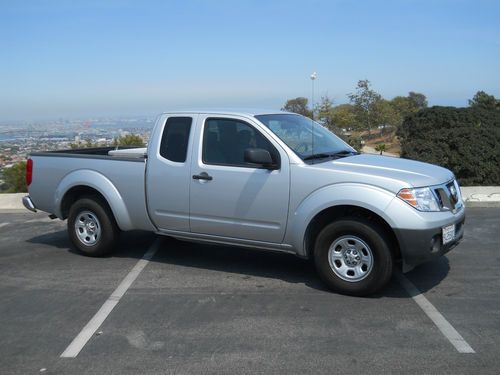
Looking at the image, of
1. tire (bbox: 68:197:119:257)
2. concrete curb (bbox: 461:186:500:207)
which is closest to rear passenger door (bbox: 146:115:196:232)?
tire (bbox: 68:197:119:257)

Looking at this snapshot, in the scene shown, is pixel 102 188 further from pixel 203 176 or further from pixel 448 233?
pixel 448 233

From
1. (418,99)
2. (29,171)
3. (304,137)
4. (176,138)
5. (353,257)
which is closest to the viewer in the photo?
(353,257)

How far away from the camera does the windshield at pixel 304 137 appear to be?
5.82 m

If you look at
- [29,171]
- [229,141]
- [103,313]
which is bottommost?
[103,313]

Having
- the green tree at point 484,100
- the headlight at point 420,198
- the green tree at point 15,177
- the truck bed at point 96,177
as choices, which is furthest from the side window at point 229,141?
the green tree at point 484,100

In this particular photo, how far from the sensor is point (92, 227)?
702cm

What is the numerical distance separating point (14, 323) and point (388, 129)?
31.1 meters

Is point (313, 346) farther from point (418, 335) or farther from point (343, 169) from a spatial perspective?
point (343, 169)

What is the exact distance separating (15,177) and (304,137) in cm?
1150

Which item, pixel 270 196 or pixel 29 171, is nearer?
pixel 270 196

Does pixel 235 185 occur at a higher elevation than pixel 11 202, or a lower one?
higher

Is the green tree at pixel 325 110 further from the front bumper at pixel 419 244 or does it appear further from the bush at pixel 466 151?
the front bumper at pixel 419 244

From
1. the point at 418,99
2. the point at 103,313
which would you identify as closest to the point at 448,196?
the point at 103,313

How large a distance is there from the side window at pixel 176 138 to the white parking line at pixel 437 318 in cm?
276
